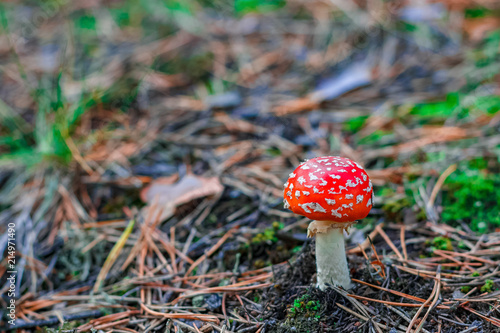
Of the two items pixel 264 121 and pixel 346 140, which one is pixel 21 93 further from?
pixel 346 140

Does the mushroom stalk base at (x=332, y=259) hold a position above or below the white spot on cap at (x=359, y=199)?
below

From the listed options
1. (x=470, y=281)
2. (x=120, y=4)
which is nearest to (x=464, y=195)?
(x=470, y=281)

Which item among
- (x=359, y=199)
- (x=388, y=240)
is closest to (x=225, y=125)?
(x=388, y=240)

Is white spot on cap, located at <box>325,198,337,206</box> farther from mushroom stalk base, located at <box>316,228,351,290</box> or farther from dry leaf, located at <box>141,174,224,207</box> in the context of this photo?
dry leaf, located at <box>141,174,224,207</box>

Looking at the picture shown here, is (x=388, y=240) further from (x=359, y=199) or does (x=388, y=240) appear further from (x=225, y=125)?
(x=225, y=125)

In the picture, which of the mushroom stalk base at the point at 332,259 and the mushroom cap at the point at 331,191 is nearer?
the mushroom cap at the point at 331,191

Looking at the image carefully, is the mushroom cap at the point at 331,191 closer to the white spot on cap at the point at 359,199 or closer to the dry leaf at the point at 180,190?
the white spot on cap at the point at 359,199

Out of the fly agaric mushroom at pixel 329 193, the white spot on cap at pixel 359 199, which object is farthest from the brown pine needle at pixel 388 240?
the white spot on cap at pixel 359 199
